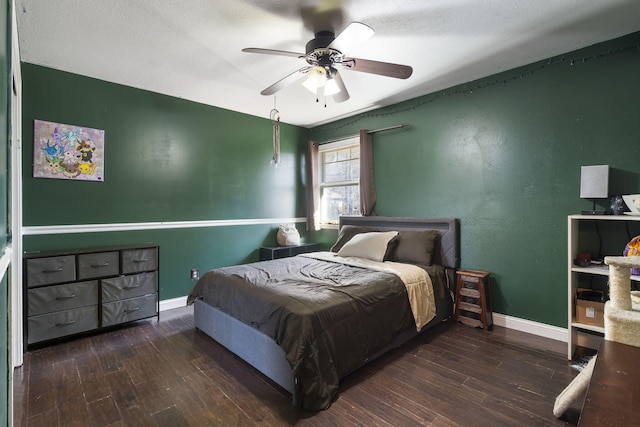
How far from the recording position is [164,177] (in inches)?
140

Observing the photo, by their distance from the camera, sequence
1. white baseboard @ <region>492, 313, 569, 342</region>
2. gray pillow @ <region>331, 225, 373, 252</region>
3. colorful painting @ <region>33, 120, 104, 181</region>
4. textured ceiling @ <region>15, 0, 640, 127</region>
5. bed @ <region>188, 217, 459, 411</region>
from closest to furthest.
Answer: bed @ <region>188, 217, 459, 411</region>, textured ceiling @ <region>15, 0, 640, 127</region>, white baseboard @ <region>492, 313, 569, 342</region>, colorful painting @ <region>33, 120, 104, 181</region>, gray pillow @ <region>331, 225, 373, 252</region>

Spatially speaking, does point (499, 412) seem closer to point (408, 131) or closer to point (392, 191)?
point (392, 191)

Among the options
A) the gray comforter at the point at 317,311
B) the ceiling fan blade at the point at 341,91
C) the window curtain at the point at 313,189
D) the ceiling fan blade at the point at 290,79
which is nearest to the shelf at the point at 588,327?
the gray comforter at the point at 317,311

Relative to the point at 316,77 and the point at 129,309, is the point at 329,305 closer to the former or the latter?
the point at 316,77

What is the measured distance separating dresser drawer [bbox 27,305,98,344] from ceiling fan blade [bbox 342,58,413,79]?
10.2 feet

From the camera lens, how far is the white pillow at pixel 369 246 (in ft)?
10.7

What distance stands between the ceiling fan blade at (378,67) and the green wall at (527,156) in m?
1.41

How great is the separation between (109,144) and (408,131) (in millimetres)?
3419

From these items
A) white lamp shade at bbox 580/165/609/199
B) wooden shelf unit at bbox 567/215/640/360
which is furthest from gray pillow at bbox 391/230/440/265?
white lamp shade at bbox 580/165/609/199

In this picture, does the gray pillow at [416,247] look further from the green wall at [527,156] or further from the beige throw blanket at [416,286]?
the green wall at [527,156]

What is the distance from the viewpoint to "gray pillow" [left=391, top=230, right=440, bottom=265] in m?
3.17

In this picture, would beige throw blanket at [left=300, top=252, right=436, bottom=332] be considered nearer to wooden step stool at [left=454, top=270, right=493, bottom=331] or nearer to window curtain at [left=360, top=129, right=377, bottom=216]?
wooden step stool at [left=454, top=270, right=493, bottom=331]

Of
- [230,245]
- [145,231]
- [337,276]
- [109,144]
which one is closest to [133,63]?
[109,144]

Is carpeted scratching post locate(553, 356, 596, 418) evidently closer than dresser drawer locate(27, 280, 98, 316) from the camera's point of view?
Yes
